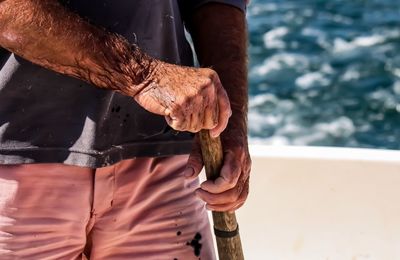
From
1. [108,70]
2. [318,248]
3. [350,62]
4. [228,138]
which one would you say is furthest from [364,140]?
[108,70]

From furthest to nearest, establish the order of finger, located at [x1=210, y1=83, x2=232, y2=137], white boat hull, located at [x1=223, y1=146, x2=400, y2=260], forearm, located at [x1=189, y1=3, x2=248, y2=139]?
1. white boat hull, located at [x1=223, y1=146, x2=400, y2=260]
2. forearm, located at [x1=189, y1=3, x2=248, y2=139]
3. finger, located at [x1=210, y1=83, x2=232, y2=137]

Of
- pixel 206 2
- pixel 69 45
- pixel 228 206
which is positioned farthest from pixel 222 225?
pixel 69 45

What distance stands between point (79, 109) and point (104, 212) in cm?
20

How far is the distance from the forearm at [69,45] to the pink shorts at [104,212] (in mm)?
263

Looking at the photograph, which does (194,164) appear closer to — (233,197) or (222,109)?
(233,197)

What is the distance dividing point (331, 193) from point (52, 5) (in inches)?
61.9

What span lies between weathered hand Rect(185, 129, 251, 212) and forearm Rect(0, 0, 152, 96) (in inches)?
10.9

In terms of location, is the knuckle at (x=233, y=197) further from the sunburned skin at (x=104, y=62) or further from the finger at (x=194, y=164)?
the sunburned skin at (x=104, y=62)

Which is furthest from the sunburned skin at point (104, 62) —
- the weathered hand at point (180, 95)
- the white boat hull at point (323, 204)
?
the white boat hull at point (323, 204)

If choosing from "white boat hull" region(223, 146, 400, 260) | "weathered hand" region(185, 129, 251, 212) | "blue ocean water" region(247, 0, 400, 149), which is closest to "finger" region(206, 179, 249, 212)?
"weathered hand" region(185, 129, 251, 212)

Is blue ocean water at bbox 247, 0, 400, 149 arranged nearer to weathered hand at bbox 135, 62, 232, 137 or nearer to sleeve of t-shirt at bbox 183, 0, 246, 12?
sleeve of t-shirt at bbox 183, 0, 246, 12

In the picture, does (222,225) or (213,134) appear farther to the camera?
(222,225)

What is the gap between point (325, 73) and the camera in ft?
20.3

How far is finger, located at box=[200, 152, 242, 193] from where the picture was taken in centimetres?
148
